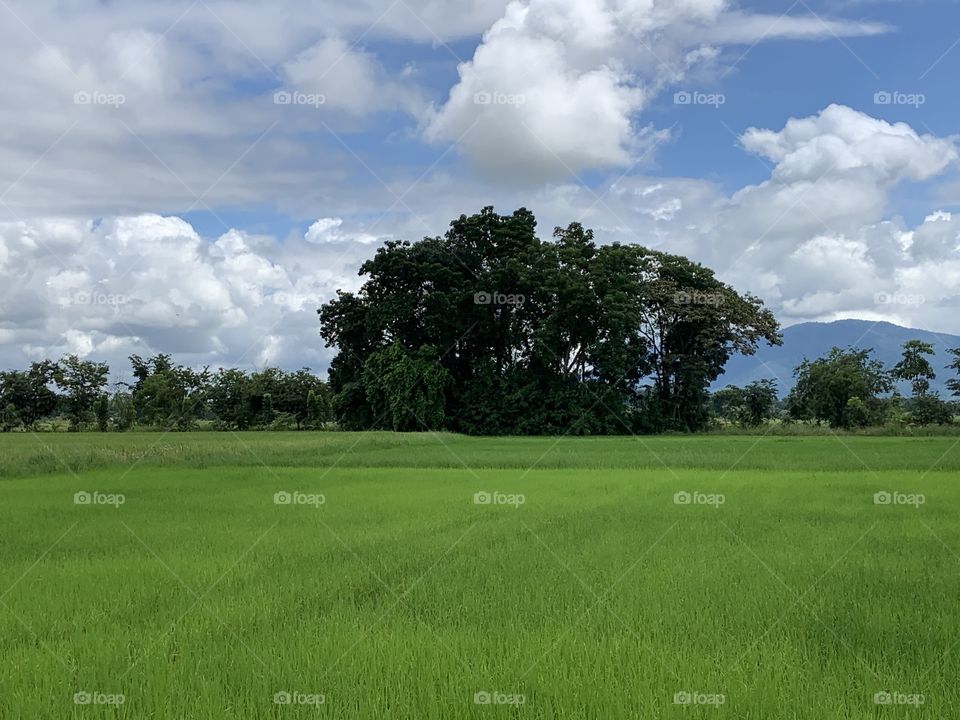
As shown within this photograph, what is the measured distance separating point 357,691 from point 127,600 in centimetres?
293

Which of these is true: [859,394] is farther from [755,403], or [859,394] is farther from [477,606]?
[477,606]

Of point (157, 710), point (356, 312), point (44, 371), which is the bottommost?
point (157, 710)

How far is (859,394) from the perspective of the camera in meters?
48.0

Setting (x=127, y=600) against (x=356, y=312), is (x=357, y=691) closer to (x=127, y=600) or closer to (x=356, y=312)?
(x=127, y=600)

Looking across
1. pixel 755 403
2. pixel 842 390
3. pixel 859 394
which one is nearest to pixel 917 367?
pixel 859 394

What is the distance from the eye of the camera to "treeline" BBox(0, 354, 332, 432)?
46.8m

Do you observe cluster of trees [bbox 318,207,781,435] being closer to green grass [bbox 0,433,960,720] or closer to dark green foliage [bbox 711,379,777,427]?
dark green foliage [bbox 711,379,777,427]

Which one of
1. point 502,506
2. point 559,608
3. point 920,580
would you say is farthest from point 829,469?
point 559,608

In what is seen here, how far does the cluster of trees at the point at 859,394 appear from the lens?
45281 mm

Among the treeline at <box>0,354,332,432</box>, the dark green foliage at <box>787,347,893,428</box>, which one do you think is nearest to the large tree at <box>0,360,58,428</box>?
the treeline at <box>0,354,332,432</box>

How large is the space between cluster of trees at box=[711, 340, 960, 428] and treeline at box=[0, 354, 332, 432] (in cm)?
3130

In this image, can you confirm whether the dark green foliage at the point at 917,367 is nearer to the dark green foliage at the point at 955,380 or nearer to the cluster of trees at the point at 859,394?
the cluster of trees at the point at 859,394

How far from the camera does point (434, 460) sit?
2338cm

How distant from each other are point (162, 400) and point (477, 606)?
156 feet
